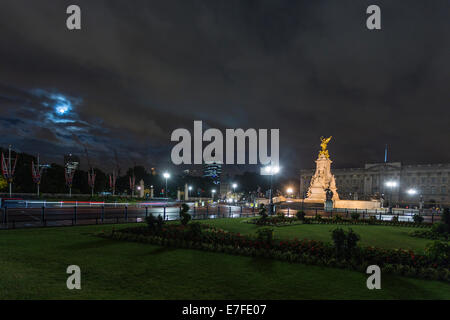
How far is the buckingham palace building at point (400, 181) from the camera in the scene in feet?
377

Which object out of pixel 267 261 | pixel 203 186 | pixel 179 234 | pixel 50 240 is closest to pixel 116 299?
pixel 267 261

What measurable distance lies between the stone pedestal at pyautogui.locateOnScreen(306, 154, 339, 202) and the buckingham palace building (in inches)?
1742

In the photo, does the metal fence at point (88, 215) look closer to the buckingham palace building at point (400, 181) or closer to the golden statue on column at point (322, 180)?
the golden statue on column at point (322, 180)

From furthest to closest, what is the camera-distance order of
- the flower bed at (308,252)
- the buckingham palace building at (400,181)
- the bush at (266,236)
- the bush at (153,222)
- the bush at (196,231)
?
the buckingham palace building at (400,181), the bush at (153,222), the bush at (196,231), the bush at (266,236), the flower bed at (308,252)

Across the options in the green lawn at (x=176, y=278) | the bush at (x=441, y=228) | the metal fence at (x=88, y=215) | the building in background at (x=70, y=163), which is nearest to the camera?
the green lawn at (x=176, y=278)

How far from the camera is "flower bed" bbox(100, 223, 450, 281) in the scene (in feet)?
30.7

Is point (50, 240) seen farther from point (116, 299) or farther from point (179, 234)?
point (116, 299)

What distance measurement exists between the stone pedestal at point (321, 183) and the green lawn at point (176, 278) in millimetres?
55675

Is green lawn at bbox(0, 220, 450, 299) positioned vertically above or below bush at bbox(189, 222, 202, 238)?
below

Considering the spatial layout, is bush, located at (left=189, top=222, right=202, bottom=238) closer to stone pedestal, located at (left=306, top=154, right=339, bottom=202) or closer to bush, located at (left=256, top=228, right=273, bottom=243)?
bush, located at (left=256, top=228, right=273, bottom=243)

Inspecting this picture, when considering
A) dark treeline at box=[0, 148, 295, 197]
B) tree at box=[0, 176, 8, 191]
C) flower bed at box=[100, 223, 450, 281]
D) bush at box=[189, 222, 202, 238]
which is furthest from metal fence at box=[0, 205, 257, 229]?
dark treeline at box=[0, 148, 295, 197]

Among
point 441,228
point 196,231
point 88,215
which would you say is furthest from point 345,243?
point 88,215

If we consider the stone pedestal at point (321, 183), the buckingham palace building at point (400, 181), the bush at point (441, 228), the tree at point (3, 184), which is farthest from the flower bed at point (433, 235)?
the buckingham palace building at point (400, 181)

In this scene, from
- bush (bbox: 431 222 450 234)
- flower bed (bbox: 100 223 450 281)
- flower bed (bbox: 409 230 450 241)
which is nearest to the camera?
flower bed (bbox: 100 223 450 281)
